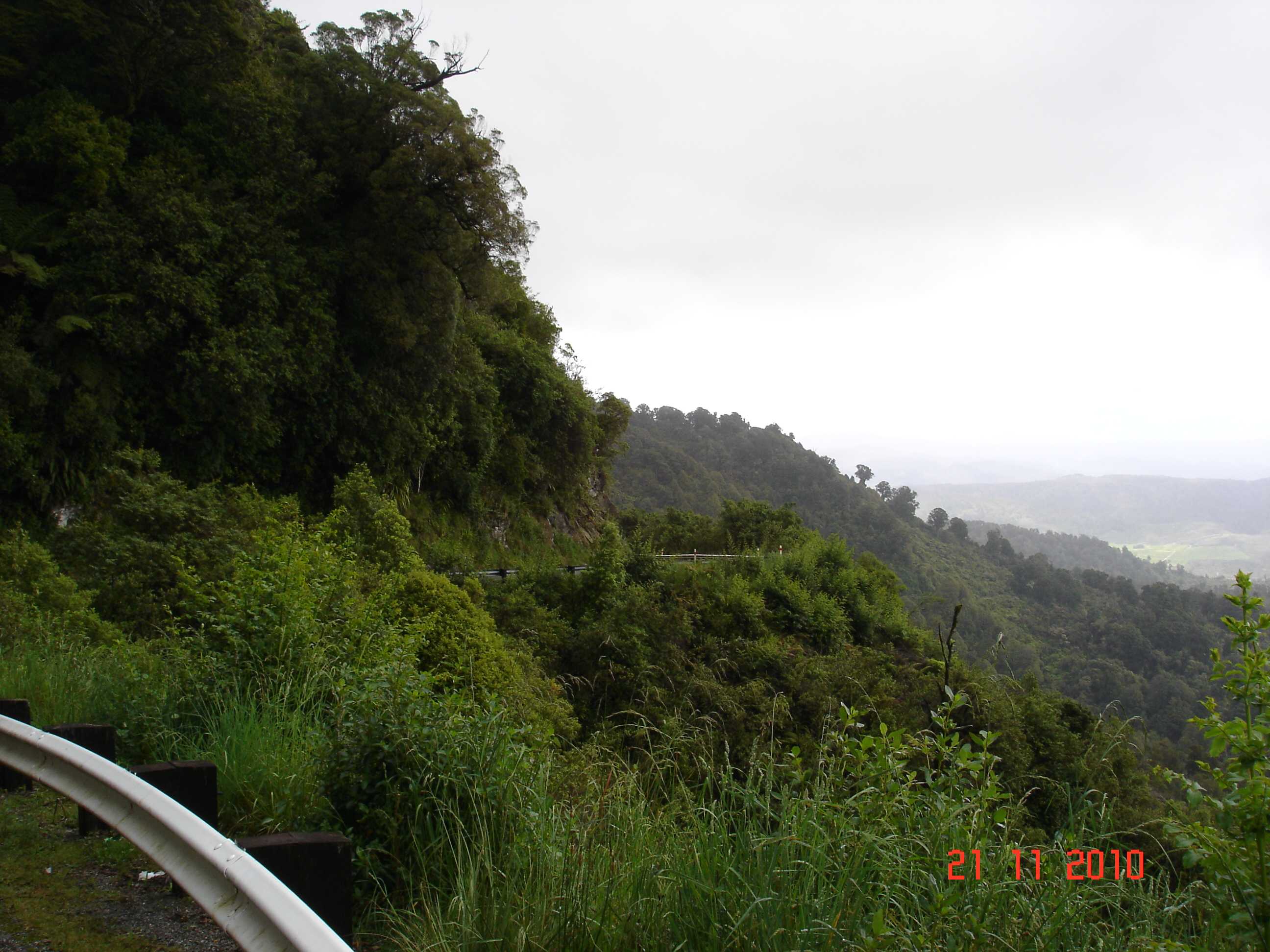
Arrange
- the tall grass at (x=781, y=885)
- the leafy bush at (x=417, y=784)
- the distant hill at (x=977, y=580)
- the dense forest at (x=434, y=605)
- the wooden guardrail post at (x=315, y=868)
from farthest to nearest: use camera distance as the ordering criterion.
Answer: the distant hill at (x=977, y=580)
the leafy bush at (x=417, y=784)
the dense forest at (x=434, y=605)
the tall grass at (x=781, y=885)
the wooden guardrail post at (x=315, y=868)

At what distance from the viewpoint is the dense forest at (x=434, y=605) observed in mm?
2742

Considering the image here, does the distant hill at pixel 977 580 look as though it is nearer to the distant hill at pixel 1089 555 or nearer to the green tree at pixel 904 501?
the green tree at pixel 904 501

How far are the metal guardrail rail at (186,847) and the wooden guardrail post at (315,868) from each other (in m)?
0.08

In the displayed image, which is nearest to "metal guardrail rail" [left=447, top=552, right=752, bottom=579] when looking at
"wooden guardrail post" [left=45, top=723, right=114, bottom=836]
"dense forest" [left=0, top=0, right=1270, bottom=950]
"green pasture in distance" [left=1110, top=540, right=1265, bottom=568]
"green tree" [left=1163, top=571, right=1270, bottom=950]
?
"dense forest" [left=0, top=0, right=1270, bottom=950]

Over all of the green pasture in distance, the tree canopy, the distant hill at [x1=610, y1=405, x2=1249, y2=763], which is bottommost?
the green pasture in distance

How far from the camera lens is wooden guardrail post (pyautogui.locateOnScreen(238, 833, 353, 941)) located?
2.28 meters

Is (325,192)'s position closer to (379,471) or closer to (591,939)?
(379,471)

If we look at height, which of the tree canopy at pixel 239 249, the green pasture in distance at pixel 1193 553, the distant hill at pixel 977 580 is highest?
the tree canopy at pixel 239 249

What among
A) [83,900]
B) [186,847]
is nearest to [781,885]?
[186,847]

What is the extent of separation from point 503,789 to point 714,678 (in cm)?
1078

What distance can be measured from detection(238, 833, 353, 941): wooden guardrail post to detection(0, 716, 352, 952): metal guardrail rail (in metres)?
0.08

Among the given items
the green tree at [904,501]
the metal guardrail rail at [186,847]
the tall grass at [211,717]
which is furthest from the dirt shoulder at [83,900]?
the green tree at [904,501]

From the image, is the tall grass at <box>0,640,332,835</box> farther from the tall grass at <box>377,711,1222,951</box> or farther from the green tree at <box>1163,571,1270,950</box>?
the green tree at <box>1163,571,1270,950</box>

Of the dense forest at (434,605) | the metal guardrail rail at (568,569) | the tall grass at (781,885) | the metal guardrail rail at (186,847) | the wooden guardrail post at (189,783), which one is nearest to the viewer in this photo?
the metal guardrail rail at (186,847)
